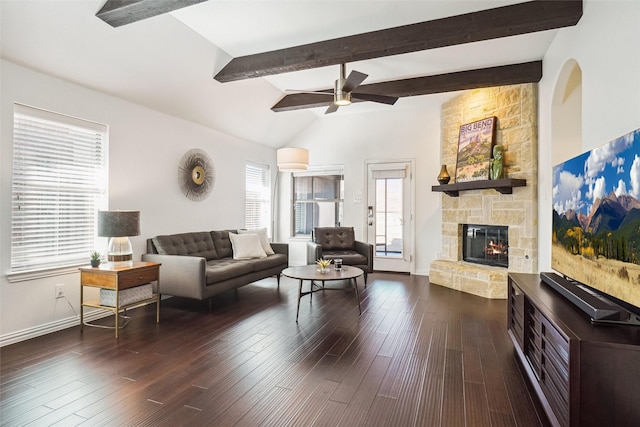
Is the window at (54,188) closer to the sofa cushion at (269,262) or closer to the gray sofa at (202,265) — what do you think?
the gray sofa at (202,265)

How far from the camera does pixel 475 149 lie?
5.14 m

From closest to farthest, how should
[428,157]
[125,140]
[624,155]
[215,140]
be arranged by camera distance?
[624,155]
[125,140]
[215,140]
[428,157]

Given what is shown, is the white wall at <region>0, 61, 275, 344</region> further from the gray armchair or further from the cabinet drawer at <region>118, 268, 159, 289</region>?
the gray armchair

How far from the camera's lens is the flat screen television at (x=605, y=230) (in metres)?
1.72

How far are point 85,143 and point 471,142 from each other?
499 cm

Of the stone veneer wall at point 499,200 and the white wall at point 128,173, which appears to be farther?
the stone veneer wall at point 499,200

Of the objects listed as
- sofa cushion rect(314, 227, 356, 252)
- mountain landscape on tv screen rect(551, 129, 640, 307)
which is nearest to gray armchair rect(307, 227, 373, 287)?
sofa cushion rect(314, 227, 356, 252)

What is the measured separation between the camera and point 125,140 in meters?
Result: 4.07

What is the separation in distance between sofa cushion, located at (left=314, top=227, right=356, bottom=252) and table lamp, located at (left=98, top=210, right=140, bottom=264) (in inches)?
121

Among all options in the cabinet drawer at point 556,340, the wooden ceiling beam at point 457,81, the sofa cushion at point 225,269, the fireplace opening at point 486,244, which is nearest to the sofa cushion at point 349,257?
the sofa cushion at point 225,269

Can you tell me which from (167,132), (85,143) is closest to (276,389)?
(85,143)

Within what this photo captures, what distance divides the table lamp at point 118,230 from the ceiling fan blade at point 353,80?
253 centimetres

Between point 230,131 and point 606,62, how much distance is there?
4.88m

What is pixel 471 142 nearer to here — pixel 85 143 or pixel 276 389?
pixel 276 389
